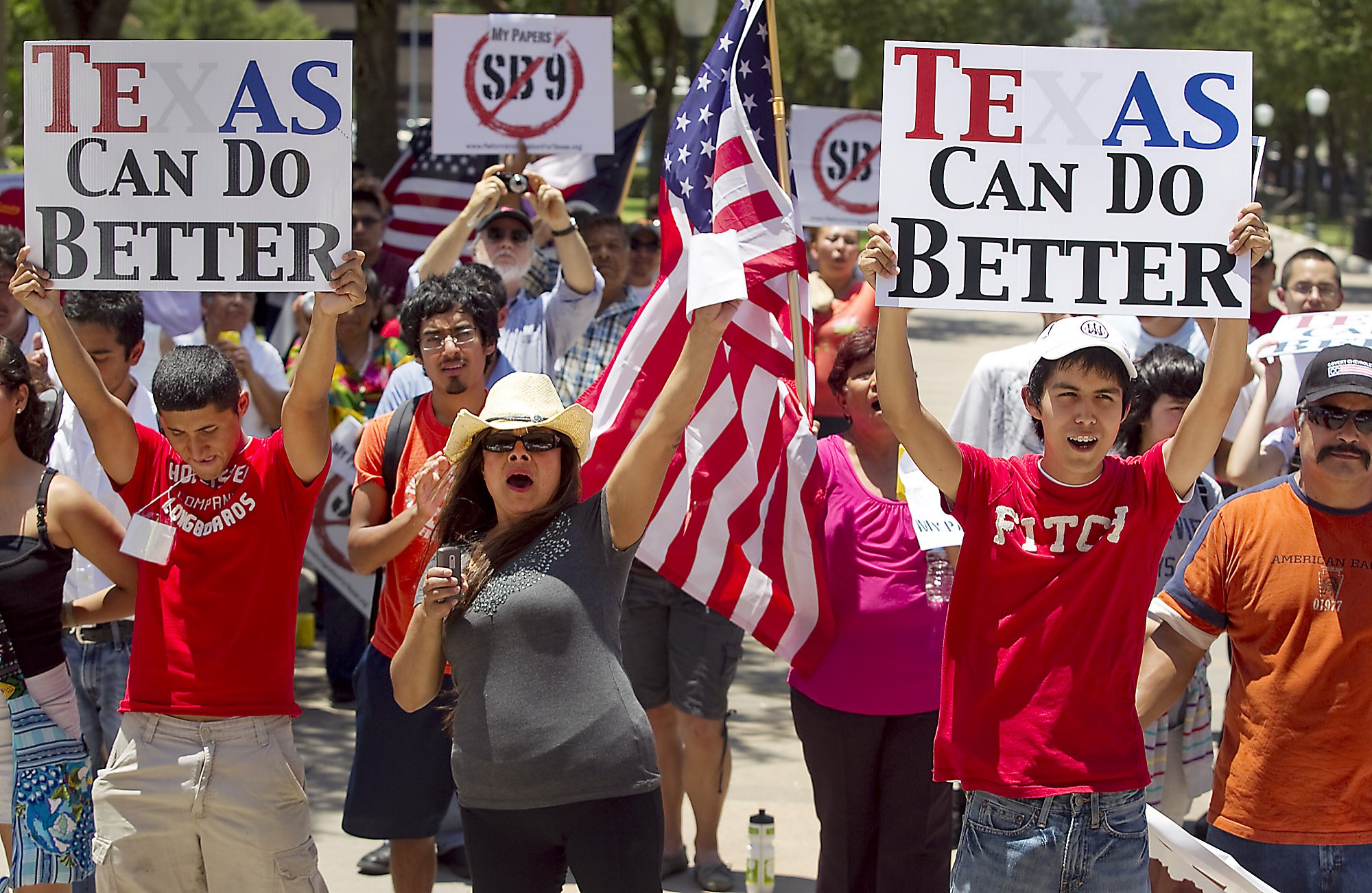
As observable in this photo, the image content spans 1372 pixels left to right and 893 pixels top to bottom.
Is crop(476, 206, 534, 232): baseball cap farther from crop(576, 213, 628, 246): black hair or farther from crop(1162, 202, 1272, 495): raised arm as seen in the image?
crop(1162, 202, 1272, 495): raised arm

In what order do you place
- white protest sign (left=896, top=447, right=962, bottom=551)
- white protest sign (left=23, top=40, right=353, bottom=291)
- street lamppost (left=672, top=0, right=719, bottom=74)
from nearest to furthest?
white protest sign (left=23, top=40, right=353, bottom=291) < white protest sign (left=896, top=447, right=962, bottom=551) < street lamppost (left=672, top=0, right=719, bottom=74)

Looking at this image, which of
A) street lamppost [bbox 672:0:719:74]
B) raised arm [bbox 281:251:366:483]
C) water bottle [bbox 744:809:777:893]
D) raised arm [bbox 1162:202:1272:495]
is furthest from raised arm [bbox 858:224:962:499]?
street lamppost [bbox 672:0:719:74]

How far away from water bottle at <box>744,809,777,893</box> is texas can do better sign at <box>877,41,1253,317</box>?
2.30 m

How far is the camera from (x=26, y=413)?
14.9 ft

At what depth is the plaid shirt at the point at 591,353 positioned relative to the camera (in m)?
6.52

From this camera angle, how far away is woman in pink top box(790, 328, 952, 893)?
181 inches

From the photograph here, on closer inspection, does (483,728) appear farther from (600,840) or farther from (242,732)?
(242,732)

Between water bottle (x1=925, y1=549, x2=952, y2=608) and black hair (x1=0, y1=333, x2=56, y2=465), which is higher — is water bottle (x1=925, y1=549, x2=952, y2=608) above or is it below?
below

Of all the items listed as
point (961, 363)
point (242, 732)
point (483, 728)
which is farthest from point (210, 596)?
point (961, 363)

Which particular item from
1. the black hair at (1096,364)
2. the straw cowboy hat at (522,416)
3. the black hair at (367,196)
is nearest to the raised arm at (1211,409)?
the black hair at (1096,364)

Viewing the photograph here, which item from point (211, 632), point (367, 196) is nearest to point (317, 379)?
point (211, 632)

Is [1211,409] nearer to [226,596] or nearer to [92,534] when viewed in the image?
[226,596]

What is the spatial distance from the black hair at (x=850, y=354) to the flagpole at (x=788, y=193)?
144 mm

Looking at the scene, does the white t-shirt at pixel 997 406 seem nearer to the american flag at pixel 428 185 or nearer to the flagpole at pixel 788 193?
the flagpole at pixel 788 193
